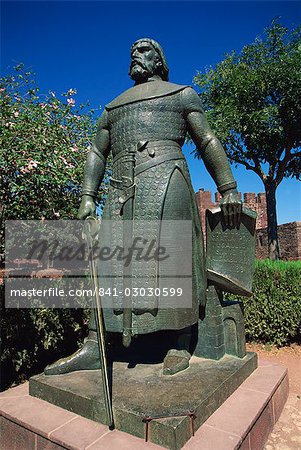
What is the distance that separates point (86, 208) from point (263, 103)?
1247 cm

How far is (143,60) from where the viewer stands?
2.69 m

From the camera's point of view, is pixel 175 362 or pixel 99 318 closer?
pixel 99 318

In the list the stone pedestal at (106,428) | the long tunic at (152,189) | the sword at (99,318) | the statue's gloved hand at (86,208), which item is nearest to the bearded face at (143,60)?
the long tunic at (152,189)

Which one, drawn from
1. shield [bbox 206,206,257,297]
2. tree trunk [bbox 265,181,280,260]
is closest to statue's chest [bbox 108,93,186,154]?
shield [bbox 206,206,257,297]

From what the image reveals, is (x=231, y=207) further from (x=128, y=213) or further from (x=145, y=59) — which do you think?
(x=145, y=59)

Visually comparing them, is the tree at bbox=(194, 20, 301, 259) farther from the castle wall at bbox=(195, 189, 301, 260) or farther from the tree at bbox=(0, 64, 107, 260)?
the tree at bbox=(0, 64, 107, 260)

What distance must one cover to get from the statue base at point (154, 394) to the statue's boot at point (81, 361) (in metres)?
0.04

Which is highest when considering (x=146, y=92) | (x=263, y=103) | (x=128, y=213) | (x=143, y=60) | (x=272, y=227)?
(x=263, y=103)

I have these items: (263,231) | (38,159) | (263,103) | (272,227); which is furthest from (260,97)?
(38,159)

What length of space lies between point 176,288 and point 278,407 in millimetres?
1305

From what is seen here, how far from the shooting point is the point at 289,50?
13031mm

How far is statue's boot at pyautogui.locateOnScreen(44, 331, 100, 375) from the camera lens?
2.46 metres

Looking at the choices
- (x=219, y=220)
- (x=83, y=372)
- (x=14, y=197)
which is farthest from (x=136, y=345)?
(x=14, y=197)

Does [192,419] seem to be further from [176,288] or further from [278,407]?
[278,407]
